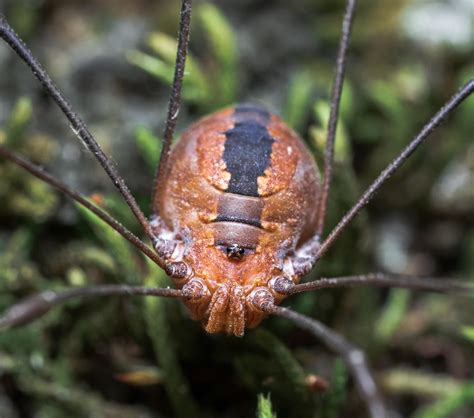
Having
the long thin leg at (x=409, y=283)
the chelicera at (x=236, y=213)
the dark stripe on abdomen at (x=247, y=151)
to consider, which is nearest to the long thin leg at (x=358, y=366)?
the chelicera at (x=236, y=213)

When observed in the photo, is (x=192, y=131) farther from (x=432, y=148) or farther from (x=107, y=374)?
(x=432, y=148)

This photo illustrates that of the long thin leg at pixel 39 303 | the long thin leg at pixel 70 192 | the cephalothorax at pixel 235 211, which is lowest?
the long thin leg at pixel 39 303

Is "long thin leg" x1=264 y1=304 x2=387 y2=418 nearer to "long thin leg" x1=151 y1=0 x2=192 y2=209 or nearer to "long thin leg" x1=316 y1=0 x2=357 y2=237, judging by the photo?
"long thin leg" x1=316 y1=0 x2=357 y2=237

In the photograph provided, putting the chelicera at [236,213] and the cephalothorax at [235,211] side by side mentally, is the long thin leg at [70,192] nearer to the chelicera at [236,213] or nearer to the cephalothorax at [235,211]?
the chelicera at [236,213]

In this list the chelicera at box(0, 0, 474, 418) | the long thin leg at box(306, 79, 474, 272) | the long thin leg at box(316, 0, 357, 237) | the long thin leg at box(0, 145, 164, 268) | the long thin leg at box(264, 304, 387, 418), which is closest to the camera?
the long thin leg at box(264, 304, 387, 418)

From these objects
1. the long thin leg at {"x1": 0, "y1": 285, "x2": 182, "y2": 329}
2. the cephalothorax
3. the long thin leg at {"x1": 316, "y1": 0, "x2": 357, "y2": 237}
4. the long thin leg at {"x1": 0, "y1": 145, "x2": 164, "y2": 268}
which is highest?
the long thin leg at {"x1": 316, "y1": 0, "x2": 357, "y2": 237}

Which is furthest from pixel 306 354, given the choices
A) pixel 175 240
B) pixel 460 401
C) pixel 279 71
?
pixel 279 71

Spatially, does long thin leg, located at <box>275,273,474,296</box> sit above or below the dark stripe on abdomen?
below

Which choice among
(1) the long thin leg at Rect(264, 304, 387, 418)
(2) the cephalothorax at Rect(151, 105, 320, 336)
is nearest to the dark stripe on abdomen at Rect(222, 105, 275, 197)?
(2) the cephalothorax at Rect(151, 105, 320, 336)
